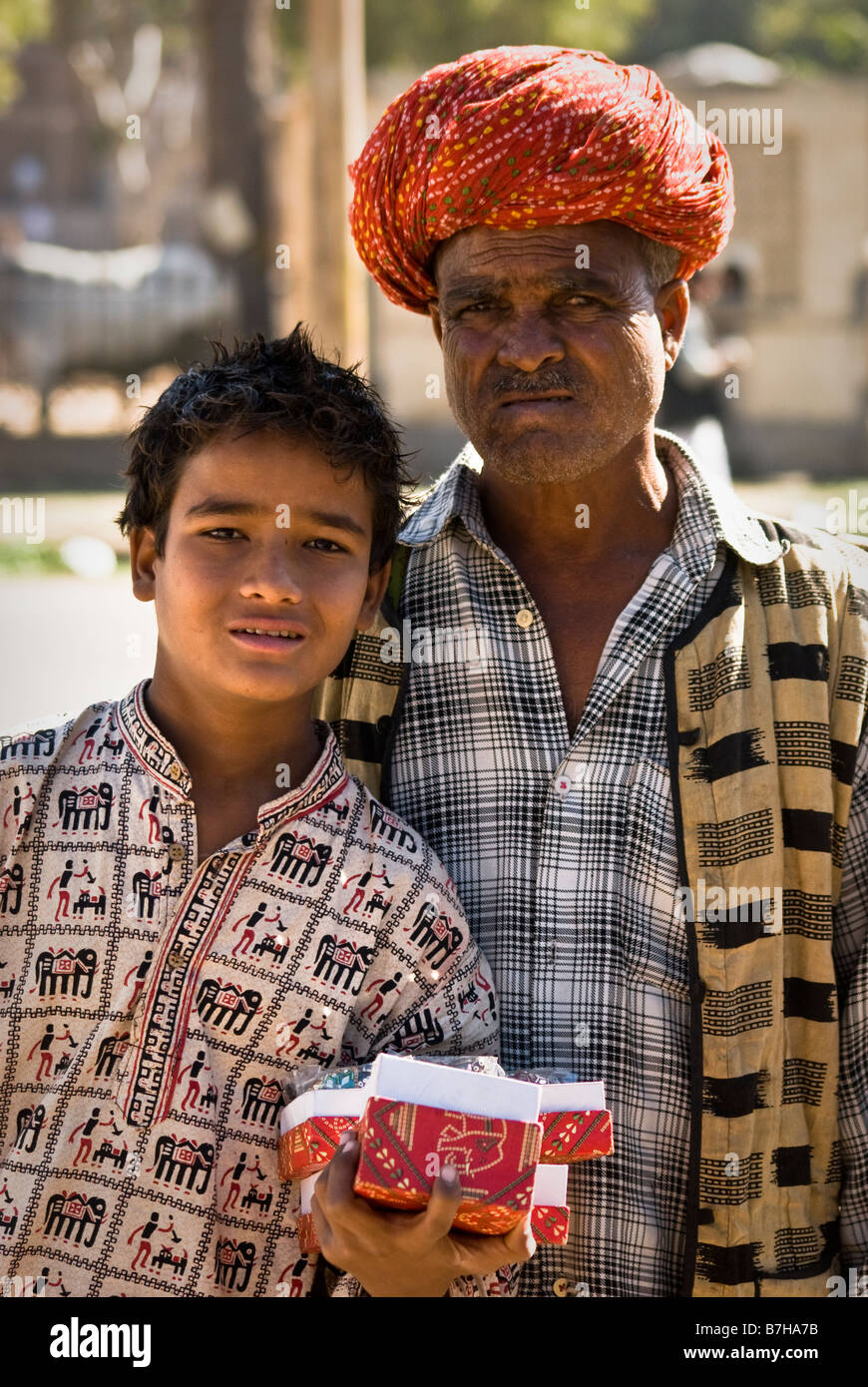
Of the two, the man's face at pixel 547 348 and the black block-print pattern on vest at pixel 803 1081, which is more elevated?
the man's face at pixel 547 348

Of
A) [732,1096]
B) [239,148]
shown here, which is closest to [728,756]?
[732,1096]

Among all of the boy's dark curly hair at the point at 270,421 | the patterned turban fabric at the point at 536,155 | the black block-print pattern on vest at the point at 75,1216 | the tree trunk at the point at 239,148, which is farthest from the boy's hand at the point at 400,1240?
the tree trunk at the point at 239,148

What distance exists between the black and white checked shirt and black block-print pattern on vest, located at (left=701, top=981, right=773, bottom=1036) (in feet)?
0.22

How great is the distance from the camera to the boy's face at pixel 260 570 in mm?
2180

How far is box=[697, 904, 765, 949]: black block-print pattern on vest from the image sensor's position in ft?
7.68

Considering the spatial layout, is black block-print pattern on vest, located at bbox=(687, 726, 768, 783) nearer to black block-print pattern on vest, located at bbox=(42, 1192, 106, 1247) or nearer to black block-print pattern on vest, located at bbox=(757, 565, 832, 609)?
black block-print pattern on vest, located at bbox=(757, 565, 832, 609)

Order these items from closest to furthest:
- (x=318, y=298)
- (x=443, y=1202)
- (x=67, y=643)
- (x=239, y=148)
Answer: (x=443, y=1202), (x=67, y=643), (x=318, y=298), (x=239, y=148)

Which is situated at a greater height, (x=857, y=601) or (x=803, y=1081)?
(x=857, y=601)

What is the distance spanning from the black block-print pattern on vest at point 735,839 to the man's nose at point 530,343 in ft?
2.47

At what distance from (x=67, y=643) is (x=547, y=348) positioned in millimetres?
6409

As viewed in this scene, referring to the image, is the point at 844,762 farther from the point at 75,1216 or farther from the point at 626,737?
the point at 75,1216

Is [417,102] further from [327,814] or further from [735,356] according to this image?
[735,356]

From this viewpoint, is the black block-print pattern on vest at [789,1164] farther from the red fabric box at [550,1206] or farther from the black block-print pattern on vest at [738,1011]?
the red fabric box at [550,1206]

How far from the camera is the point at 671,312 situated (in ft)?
9.13
